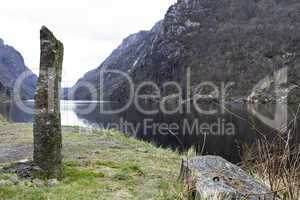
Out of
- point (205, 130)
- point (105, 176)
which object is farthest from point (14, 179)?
point (205, 130)

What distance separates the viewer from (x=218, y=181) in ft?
27.6

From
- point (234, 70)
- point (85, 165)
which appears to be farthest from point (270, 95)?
point (85, 165)

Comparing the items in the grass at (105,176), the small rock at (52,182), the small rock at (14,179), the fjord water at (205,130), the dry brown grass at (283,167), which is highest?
the dry brown grass at (283,167)

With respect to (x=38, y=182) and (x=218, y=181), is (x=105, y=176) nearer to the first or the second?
(x=38, y=182)

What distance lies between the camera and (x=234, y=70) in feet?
620

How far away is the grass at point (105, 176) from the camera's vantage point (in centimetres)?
930

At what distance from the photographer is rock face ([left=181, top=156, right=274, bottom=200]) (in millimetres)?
7723

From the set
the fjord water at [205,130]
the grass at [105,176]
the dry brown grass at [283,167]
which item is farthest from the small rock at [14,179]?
the dry brown grass at [283,167]

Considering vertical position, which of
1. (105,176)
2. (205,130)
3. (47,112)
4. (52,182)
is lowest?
(205,130)

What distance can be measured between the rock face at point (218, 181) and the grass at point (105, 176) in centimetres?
52

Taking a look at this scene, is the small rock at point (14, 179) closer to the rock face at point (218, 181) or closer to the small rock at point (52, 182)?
the small rock at point (52, 182)

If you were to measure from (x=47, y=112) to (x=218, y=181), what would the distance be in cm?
501

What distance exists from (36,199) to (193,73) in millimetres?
189476

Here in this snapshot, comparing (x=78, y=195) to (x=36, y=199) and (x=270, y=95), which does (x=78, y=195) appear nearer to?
(x=36, y=199)
